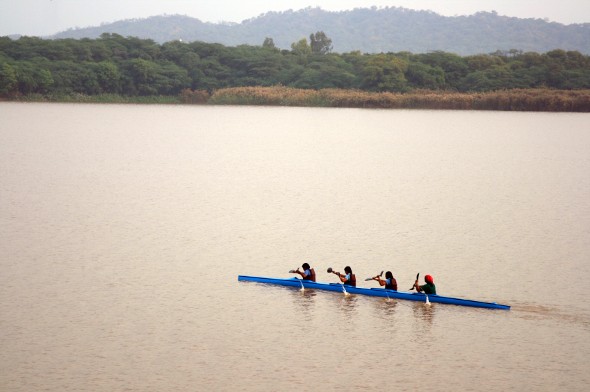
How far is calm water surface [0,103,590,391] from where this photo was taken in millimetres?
14719

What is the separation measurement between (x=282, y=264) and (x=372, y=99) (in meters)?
53.8

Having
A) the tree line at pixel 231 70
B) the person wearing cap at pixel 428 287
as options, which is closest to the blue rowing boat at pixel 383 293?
the person wearing cap at pixel 428 287

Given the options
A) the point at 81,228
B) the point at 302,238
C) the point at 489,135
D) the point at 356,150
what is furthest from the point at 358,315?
the point at 489,135

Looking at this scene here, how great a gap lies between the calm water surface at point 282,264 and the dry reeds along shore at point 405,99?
24.5 m

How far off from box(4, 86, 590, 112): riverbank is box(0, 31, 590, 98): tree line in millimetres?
892

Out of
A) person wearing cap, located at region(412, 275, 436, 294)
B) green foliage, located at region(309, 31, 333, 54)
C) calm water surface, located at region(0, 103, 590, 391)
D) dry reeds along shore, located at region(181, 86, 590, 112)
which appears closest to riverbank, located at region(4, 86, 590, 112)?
dry reeds along shore, located at region(181, 86, 590, 112)

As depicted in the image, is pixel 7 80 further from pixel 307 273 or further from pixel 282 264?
pixel 307 273

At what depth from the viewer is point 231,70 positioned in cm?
8294

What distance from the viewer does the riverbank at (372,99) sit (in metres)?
68.4

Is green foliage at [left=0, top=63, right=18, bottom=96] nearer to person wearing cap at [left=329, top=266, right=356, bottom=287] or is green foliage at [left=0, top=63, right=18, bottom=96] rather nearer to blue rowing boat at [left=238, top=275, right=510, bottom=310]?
blue rowing boat at [left=238, top=275, right=510, bottom=310]

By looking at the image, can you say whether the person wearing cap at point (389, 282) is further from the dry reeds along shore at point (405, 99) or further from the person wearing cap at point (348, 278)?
the dry reeds along shore at point (405, 99)

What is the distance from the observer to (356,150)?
47.0 m

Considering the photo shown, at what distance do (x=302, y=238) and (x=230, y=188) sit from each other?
9.60 meters

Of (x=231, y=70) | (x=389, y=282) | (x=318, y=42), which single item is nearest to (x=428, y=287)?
(x=389, y=282)
